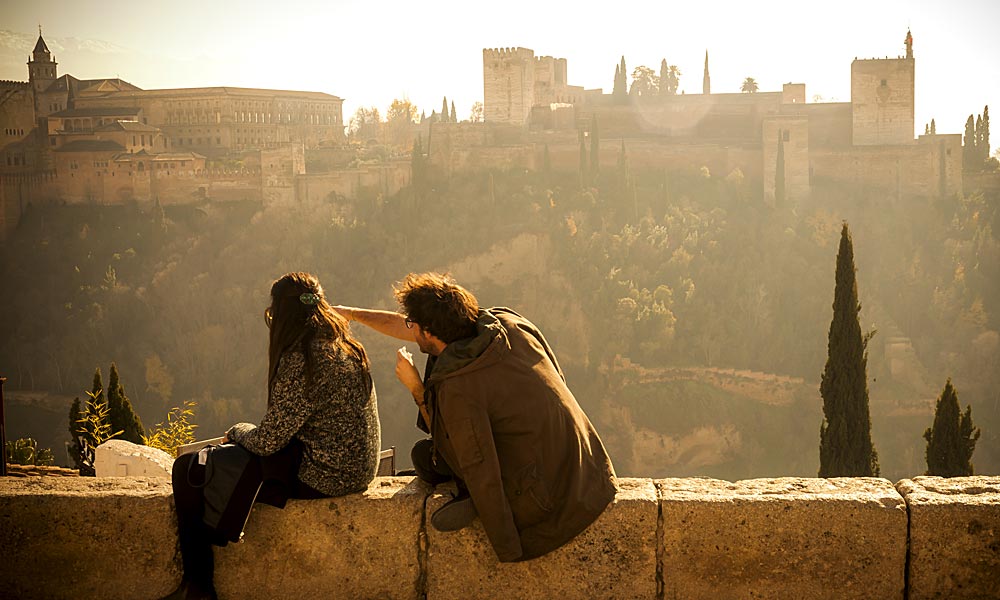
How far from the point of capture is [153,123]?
45.3m

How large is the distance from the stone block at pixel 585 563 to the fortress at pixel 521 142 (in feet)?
114

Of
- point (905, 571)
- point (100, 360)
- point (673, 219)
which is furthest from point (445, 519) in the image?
point (100, 360)

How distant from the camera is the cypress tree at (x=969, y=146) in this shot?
38.1m

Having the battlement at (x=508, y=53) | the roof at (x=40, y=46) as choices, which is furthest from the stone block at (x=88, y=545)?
the roof at (x=40, y=46)

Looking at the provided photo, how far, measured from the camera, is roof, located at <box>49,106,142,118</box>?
42938 millimetres

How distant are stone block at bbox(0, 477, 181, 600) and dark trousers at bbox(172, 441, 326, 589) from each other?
0.40 feet

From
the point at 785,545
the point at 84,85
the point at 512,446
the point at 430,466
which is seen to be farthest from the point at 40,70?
the point at 785,545

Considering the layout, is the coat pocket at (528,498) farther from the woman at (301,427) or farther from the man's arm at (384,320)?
the man's arm at (384,320)

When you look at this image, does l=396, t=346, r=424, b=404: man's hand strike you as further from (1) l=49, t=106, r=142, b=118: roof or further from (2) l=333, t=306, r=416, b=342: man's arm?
(1) l=49, t=106, r=142, b=118: roof

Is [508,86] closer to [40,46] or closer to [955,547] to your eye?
[40,46]

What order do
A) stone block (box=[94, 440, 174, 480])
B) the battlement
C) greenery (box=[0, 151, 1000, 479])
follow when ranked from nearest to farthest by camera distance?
stone block (box=[94, 440, 174, 480]), greenery (box=[0, 151, 1000, 479]), the battlement

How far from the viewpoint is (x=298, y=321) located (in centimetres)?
369

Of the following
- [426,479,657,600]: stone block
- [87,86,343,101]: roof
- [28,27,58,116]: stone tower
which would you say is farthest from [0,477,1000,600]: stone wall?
[28,27,58,116]: stone tower

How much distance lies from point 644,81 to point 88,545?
4230 centimetres
